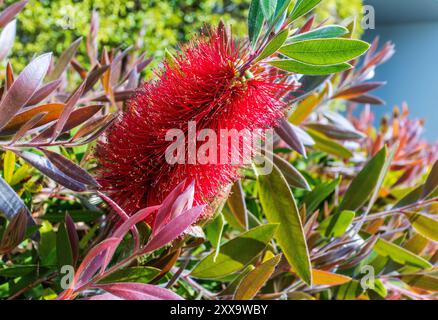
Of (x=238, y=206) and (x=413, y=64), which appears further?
(x=413, y=64)

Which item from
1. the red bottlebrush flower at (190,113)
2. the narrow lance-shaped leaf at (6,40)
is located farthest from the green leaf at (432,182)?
the narrow lance-shaped leaf at (6,40)

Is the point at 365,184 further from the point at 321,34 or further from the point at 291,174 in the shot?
the point at 321,34

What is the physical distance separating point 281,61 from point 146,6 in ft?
8.51

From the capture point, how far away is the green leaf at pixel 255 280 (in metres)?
0.70

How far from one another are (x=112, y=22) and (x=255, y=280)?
7.82ft

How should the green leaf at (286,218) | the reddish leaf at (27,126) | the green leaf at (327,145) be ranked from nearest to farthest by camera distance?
the reddish leaf at (27,126)
the green leaf at (286,218)
the green leaf at (327,145)

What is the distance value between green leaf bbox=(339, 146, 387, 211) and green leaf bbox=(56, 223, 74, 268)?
19.0 inches

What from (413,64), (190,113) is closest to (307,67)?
(190,113)

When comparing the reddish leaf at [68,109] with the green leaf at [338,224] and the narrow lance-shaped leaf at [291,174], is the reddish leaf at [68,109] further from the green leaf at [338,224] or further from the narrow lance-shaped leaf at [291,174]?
the green leaf at [338,224]

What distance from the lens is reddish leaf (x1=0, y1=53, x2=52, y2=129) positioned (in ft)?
2.12

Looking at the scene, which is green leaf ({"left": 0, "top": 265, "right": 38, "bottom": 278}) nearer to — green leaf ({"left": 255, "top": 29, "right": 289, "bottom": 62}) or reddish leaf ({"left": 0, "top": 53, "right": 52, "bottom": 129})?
reddish leaf ({"left": 0, "top": 53, "right": 52, "bottom": 129})

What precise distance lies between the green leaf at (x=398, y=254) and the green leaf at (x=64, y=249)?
1.66ft

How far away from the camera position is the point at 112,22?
284 cm
